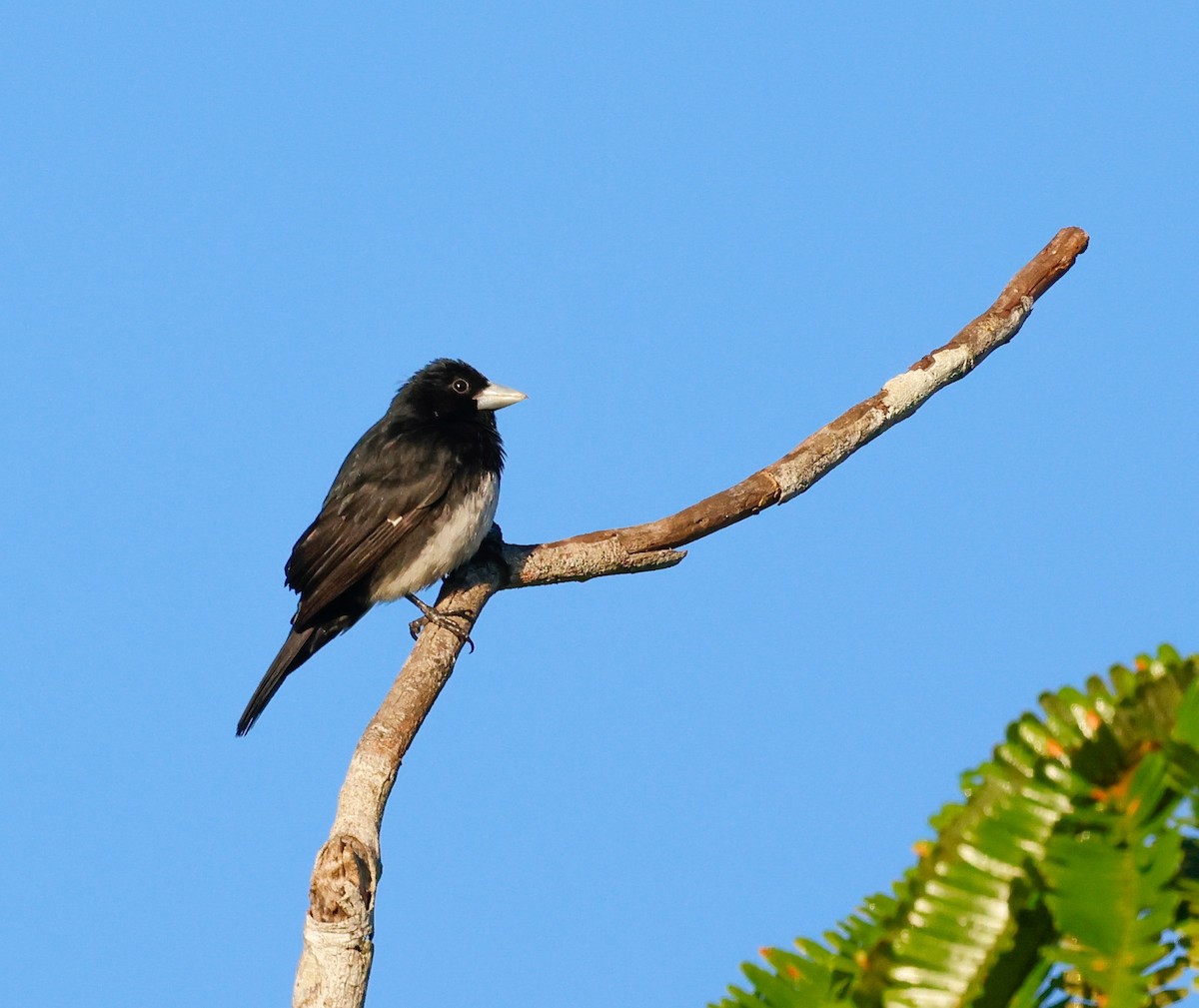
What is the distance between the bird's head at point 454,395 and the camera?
7.32 meters

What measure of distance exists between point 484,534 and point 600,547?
0.99 meters

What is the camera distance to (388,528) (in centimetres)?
652

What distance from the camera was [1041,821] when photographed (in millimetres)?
974

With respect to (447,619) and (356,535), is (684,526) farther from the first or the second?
(356,535)

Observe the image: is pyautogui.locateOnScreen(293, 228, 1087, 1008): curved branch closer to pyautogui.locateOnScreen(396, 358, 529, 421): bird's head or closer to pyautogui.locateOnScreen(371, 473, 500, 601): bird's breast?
pyautogui.locateOnScreen(371, 473, 500, 601): bird's breast

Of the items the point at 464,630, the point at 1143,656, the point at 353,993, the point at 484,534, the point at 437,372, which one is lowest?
the point at 1143,656

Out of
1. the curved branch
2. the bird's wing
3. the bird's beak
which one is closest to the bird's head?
the bird's beak

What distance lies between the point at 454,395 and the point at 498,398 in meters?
0.26

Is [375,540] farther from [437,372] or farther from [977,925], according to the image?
[977,925]

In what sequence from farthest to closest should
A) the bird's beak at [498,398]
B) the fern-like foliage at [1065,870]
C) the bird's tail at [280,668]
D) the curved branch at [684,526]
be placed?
the bird's beak at [498,398]
the bird's tail at [280,668]
the curved branch at [684,526]
the fern-like foliage at [1065,870]

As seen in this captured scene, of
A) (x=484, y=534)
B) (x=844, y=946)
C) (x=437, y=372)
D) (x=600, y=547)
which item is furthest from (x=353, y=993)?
(x=437, y=372)

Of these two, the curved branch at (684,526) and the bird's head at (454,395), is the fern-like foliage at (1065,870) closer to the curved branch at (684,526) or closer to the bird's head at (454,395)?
the curved branch at (684,526)

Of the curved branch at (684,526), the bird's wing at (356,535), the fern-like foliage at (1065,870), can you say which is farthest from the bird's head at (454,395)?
the fern-like foliage at (1065,870)

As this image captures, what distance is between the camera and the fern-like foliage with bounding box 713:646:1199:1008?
0.93 metres
